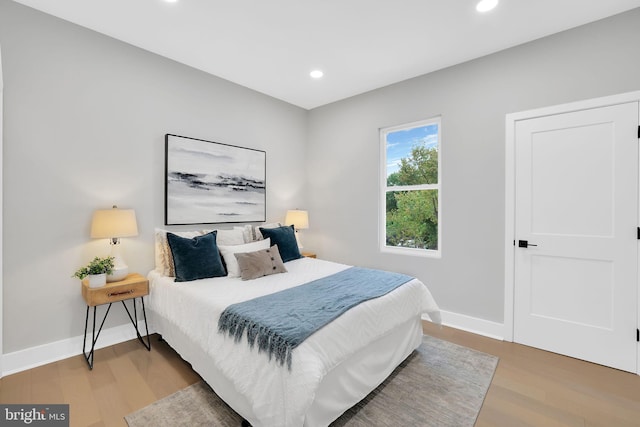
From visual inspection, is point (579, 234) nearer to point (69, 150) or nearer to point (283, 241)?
point (283, 241)

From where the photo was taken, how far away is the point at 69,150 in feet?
8.20

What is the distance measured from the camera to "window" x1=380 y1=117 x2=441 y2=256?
3.46 m

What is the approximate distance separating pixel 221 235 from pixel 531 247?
3085 millimetres

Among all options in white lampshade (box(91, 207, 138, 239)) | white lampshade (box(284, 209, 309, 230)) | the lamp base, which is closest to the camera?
white lampshade (box(91, 207, 138, 239))

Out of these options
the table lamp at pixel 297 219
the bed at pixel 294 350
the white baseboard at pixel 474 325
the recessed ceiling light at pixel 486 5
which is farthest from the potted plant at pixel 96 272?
the recessed ceiling light at pixel 486 5

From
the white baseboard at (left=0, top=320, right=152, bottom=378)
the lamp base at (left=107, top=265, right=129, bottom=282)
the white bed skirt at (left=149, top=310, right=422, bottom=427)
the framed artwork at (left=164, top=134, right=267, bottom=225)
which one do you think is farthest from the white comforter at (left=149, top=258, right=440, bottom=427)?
the framed artwork at (left=164, top=134, right=267, bottom=225)

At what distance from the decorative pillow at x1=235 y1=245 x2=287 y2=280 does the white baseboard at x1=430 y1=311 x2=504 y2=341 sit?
1.88m

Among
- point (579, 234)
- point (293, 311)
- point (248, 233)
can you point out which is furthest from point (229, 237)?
point (579, 234)

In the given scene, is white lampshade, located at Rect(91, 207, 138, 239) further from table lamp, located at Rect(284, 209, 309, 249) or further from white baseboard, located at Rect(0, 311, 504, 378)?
table lamp, located at Rect(284, 209, 309, 249)

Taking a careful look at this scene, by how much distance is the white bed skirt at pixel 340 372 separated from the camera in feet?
5.47

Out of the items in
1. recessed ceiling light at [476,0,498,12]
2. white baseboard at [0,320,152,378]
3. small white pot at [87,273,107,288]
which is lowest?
white baseboard at [0,320,152,378]

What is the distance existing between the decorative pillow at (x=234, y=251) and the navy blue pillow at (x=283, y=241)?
158 millimetres

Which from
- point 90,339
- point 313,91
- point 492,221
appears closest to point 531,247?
point 492,221

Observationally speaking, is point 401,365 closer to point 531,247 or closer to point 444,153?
point 531,247
